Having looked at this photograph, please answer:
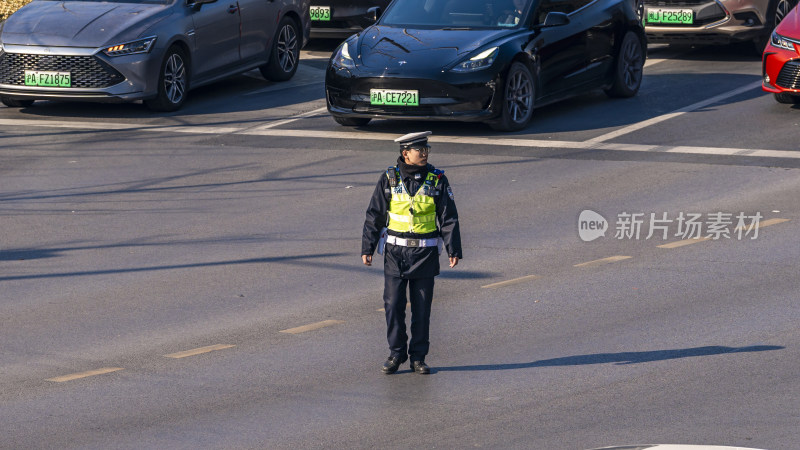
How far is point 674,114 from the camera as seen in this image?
1617cm

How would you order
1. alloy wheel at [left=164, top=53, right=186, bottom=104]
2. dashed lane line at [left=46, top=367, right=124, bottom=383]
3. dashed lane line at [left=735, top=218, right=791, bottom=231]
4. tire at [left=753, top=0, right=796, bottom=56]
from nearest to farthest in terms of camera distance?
dashed lane line at [left=46, top=367, right=124, bottom=383]
dashed lane line at [left=735, top=218, right=791, bottom=231]
alloy wheel at [left=164, top=53, right=186, bottom=104]
tire at [left=753, top=0, right=796, bottom=56]

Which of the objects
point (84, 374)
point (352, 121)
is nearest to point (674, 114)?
point (352, 121)

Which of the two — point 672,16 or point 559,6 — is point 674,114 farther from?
point 672,16

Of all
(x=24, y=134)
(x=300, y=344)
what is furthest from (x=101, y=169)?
(x=300, y=344)

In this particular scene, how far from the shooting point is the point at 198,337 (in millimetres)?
8539

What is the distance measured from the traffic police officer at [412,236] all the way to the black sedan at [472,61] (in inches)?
271

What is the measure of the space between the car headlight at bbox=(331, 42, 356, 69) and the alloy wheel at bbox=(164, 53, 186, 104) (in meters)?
2.35

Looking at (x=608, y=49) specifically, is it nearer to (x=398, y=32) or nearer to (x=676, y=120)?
(x=676, y=120)

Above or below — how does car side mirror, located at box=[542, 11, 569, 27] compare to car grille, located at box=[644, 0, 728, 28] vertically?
above

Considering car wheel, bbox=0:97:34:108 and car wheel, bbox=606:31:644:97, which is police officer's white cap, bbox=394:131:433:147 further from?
car wheel, bbox=0:97:34:108

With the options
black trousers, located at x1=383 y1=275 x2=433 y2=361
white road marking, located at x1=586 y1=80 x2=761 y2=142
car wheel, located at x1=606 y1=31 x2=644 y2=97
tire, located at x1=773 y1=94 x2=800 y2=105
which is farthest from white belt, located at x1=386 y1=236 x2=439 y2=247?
tire, located at x1=773 y1=94 x2=800 y2=105

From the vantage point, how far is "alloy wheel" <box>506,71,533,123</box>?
15.3 meters

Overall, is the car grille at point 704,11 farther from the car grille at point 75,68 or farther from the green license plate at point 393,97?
the car grille at point 75,68

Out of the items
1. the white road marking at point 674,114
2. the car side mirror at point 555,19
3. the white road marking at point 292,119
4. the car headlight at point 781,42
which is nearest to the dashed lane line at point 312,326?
the white road marking at point 674,114
